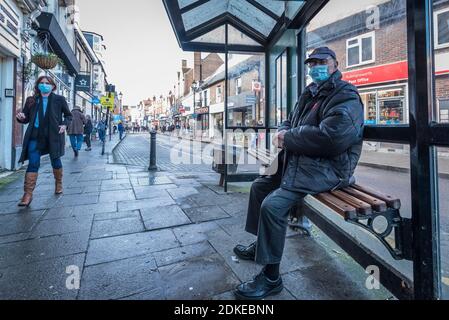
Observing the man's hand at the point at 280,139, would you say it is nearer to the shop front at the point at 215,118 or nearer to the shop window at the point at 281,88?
the shop window at the point at 281,88

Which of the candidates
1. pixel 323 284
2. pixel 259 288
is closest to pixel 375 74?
pixel 323 284

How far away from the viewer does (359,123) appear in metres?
1.92

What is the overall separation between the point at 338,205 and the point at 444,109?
811mm

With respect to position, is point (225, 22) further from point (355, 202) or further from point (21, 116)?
point (355, 202)

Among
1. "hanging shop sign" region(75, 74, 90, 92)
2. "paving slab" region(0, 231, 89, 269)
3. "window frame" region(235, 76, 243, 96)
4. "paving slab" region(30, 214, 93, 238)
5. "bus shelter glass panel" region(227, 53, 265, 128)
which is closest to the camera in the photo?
"paving slab" region(0, 231, 89, 269)

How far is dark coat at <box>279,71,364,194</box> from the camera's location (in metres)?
1.87

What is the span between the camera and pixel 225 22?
5.25m

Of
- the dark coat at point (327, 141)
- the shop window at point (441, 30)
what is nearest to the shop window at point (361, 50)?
the dark coat at point (327, 141)

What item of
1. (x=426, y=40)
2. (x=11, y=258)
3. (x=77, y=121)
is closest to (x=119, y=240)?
(x=11, y=258)

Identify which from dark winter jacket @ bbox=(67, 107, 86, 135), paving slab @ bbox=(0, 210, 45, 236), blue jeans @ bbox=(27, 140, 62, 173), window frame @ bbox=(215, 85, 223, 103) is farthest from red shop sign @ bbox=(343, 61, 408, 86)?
window frame @ bbox=(215, 85, 223, 103)

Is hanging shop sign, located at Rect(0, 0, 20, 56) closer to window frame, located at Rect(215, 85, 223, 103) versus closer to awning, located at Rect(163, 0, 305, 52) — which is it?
awning, located at Rect(163, 0, 305, 52)

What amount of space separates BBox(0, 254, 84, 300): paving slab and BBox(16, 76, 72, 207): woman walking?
2.04 metres
